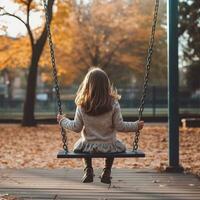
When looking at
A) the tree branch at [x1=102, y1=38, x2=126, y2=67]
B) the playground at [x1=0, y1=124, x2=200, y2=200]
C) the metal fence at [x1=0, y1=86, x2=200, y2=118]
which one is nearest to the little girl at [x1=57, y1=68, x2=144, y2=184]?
the playground at [x1=0, y1=124, x2=200, y2=200]

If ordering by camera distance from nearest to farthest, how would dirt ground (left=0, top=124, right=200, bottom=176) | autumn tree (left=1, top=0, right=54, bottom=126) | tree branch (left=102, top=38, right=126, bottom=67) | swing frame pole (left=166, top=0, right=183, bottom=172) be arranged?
swing frame pole (left=166, top=0, right=183, bottom=172)
dirt ground (left=0, top=124, right=200, bottom=176)
autumn tree (left=1, top=0, right=54, bottom=126)
tree branch (left=102, top=38, right=126, bottom=67)

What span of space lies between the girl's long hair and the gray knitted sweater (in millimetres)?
73

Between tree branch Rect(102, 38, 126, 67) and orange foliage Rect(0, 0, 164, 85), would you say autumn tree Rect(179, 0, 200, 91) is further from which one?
tree branch Rect(102, 38, 126, 67)

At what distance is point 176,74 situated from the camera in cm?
893

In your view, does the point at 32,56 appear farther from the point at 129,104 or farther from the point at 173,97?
the point at 173,97

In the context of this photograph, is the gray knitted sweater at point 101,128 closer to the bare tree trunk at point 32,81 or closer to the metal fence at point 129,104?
the bare tree trunk at point 32,81

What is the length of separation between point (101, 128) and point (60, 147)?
9306 millimetres

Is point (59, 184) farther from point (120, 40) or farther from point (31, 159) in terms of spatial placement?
point (120, 40)

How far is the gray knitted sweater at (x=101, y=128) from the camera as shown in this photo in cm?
616

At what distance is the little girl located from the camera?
6.04 m

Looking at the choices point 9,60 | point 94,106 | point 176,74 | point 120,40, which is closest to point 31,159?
point 176,74

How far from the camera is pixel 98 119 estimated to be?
6.19 meters

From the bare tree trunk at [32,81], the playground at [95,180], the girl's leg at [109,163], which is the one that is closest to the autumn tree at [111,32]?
the bare tree trunk at [32,81]

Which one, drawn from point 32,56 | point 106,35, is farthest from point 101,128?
point 106,35
